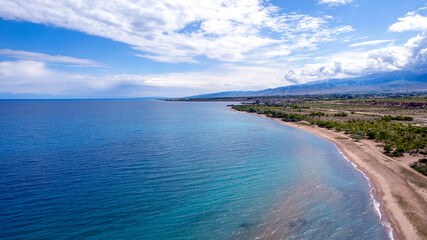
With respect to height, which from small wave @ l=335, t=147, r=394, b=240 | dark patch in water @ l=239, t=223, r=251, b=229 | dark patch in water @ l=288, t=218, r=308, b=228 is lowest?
small wave @ l=335, t=147, r=394, b=240

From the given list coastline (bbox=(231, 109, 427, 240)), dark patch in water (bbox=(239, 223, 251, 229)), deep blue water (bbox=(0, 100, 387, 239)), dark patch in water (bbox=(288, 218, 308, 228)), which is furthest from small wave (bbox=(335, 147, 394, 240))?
dark patch in water (bbox=(239, 223, 251, 229))

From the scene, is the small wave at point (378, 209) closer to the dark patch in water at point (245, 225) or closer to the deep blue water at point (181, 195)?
the deep blue water at point (181, 195)

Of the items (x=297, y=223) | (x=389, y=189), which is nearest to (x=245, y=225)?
(x=297, y=223)

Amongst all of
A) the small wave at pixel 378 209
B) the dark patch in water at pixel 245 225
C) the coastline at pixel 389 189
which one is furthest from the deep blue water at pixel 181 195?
the coastline at pixel 389 189

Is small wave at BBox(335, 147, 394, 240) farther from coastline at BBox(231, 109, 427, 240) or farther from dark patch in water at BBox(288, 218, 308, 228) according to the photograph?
dark patch in water at BBox(288, 218, 308, 228)

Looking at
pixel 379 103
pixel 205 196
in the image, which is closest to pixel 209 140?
pixel 205 196

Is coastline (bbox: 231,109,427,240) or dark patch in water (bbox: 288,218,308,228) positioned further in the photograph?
dark patch in water (bbox: 288,218,308,228)

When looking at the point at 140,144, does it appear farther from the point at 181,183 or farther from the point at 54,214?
the point at 54,214

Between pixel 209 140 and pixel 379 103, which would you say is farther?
pixel 379 103

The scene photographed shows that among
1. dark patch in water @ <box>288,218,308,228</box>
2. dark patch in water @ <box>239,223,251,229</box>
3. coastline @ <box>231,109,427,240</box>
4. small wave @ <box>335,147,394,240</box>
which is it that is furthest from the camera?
dark patch in water @ <box>288,218,308,228</box>
